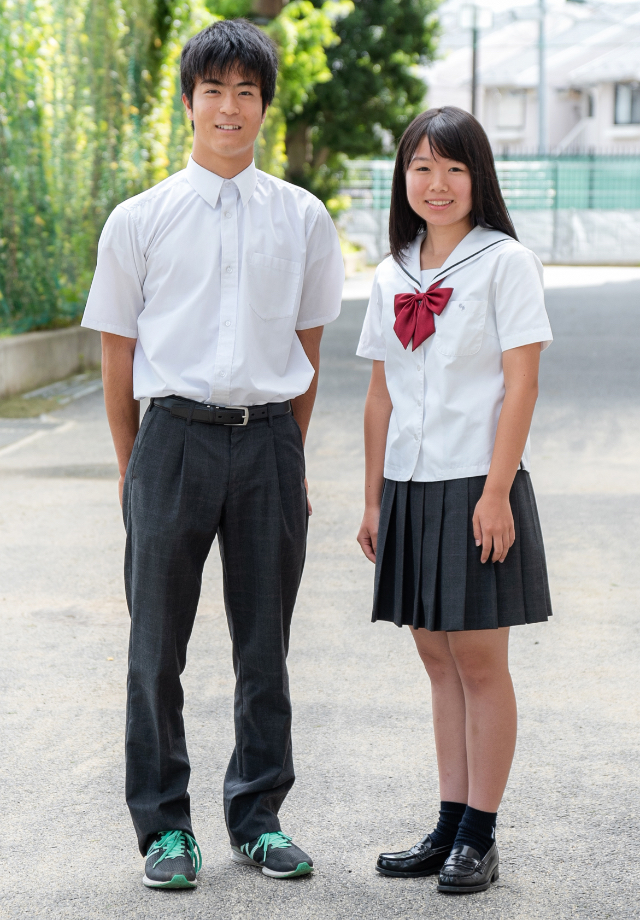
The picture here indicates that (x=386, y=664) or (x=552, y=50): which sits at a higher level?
(x=552, y=50)

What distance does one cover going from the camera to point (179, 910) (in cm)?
259

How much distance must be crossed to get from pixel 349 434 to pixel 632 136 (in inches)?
2011

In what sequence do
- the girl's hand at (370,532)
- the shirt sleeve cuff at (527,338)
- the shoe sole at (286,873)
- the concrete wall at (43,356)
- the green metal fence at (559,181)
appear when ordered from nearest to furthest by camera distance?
1. the shirt sleeve cuff at (527,338)
2. the shoe sole at (286,873)
3. the girl's hand at (370,532)
4. the concrete wall at (43,356)
5. the green metal fence at (559,181)

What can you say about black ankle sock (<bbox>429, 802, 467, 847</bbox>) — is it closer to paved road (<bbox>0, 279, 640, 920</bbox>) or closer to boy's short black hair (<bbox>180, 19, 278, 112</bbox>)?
paved road (<bbox>0, 279, 640, 920</bbox>)

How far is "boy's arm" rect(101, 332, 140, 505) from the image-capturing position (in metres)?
2.69

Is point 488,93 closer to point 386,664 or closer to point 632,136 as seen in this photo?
point 632,136

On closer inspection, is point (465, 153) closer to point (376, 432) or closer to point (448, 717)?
point (376, 432)

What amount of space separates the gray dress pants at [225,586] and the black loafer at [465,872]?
433 mm

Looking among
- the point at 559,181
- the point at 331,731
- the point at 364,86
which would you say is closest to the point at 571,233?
the point at 559,181

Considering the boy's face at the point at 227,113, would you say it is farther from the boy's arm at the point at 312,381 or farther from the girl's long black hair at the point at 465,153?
the boy's arm at the point at 312,381

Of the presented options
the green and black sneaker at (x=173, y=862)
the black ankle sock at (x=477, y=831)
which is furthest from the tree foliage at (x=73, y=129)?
the black ankle sock at (x=477, y=831)

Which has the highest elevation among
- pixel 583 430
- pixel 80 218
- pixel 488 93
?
pixel 488 93

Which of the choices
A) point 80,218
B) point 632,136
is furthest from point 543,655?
point 632,136

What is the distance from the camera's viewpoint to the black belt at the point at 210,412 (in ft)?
8.50
